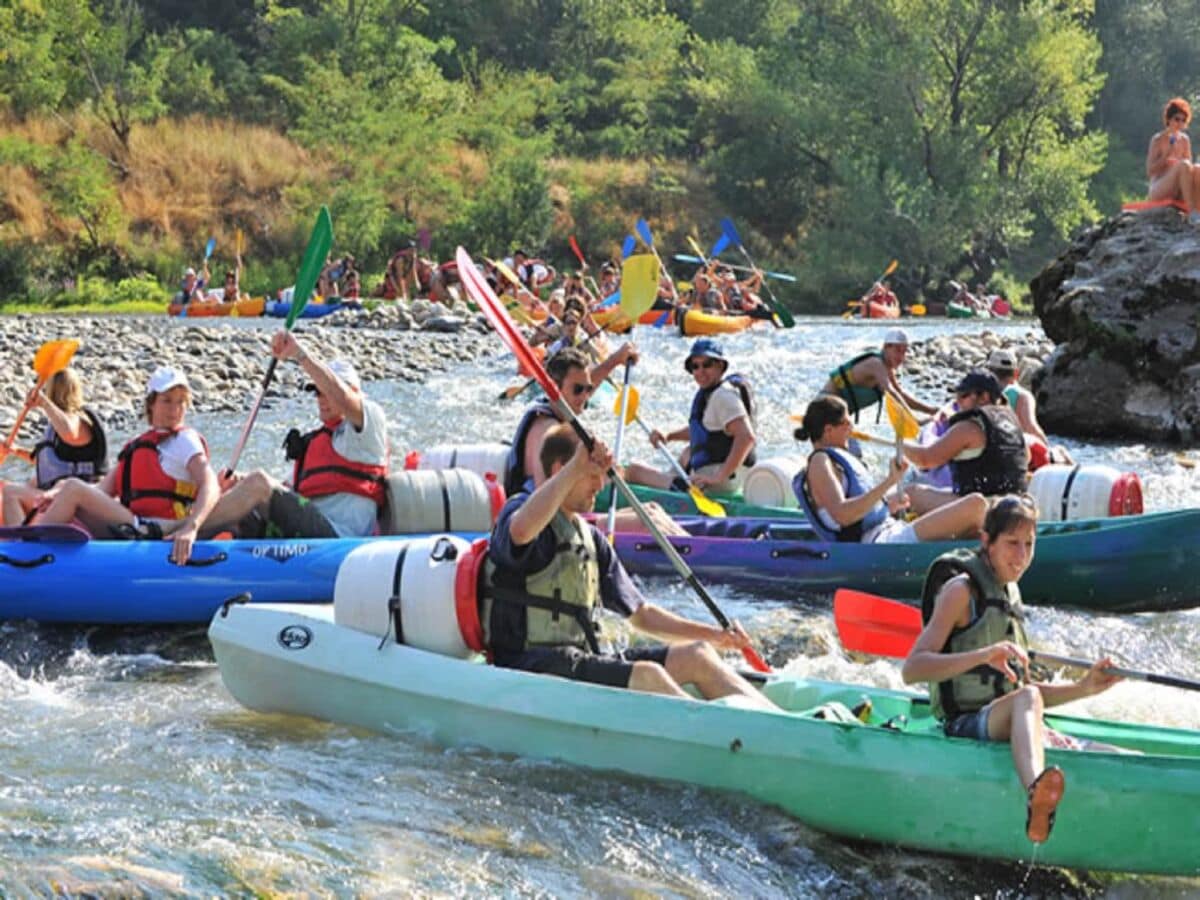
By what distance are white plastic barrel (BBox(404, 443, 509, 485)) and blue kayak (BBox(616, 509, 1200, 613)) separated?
3.94ft

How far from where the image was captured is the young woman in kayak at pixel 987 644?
13.1ft

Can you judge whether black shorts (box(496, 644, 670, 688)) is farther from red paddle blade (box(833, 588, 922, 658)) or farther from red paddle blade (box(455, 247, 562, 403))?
red paddle blade (box(455, 247, 562, 403))

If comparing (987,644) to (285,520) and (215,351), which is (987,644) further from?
(215,351)

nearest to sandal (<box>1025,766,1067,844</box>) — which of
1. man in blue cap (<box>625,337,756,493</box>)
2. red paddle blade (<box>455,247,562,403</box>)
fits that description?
red paddle blade (<box>455,247,562,403</box>)

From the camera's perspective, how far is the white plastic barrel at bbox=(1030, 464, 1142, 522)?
7086mm

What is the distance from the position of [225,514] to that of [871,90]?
29.0 meters

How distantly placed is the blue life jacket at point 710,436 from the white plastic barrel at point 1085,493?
4.74ft

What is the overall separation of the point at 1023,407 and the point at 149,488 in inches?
170

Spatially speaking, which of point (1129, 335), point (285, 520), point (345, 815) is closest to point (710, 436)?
point (285, 520)

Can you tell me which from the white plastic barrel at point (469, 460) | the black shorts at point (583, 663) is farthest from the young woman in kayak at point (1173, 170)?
the black shorts at point (583, 663)

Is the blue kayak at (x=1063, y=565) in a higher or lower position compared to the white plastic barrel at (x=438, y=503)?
lower

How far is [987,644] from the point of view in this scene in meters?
4.09

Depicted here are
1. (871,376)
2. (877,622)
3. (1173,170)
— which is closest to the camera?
(877,622)

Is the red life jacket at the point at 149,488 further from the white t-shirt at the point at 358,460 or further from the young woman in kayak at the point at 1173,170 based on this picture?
the young woman in kayak at the point at 1173,170
